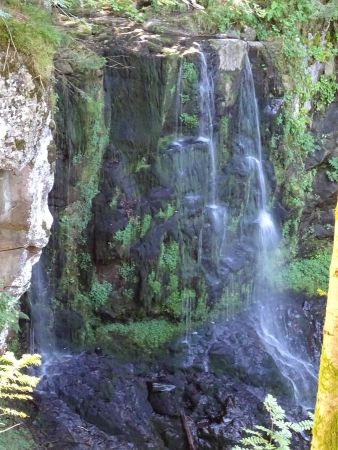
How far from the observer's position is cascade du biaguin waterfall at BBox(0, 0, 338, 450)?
7.39m

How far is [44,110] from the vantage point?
5645 millimetres

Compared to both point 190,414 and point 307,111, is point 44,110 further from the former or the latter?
point 307,111

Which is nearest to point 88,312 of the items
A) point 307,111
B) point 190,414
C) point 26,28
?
point 190,414

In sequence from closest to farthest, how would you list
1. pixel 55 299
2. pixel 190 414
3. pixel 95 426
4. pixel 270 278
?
pixel 95 426 < pixel 190 414 < pixel 55 299 < pixel 270 278

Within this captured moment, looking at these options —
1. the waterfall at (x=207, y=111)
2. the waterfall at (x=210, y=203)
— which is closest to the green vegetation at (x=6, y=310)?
the waterfall at (x=210, y=203)

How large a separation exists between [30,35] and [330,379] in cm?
463

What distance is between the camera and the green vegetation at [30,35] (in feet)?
16.7

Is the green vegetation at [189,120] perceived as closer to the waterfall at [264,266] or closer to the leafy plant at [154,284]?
the waterfall at [264,266]

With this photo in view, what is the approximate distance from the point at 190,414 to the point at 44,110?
5027mm

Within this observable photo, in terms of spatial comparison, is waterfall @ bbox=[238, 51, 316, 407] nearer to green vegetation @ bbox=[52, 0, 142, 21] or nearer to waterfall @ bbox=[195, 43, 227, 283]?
waterfall @ bbox=[195, 43, 227, 283]

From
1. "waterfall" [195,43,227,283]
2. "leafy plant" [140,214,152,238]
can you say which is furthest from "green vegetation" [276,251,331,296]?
"leafy plant" [140,214,152,238]

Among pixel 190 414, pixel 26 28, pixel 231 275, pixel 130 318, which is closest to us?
pixel 26 28

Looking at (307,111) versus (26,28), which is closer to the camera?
(26,28)

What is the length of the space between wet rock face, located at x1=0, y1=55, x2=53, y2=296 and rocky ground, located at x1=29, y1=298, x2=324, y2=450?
214 centimetres
